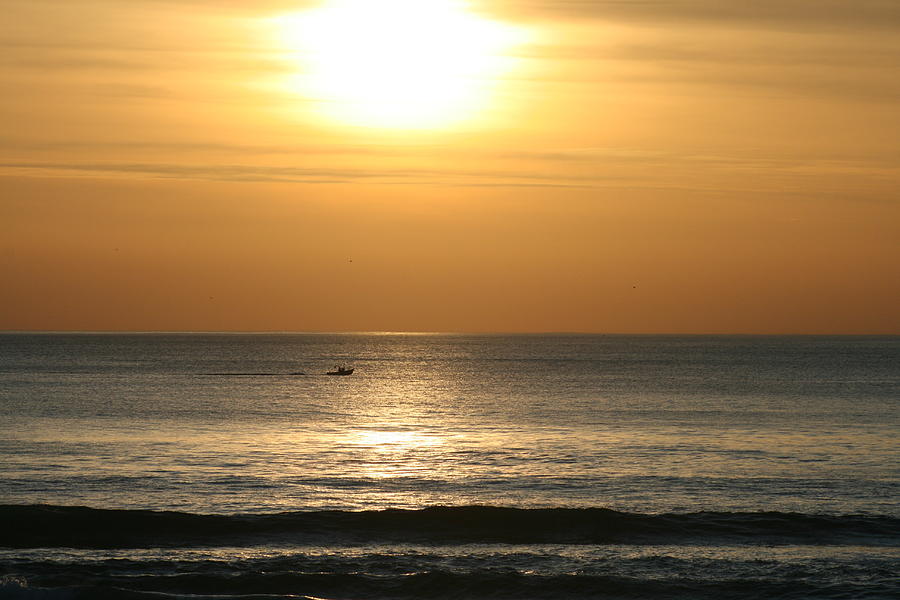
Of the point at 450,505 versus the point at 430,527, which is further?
the point at 450,505

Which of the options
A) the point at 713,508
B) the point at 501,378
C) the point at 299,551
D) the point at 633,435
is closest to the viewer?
the point at 299,551

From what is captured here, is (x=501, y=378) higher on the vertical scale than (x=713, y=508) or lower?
higher

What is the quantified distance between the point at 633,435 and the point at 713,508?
26.1 meters

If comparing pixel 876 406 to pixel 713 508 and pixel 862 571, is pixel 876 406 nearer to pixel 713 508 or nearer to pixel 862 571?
pixel 713 508

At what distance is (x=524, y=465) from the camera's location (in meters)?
49.8

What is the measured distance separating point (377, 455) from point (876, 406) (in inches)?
2026

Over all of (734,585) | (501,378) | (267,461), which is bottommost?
(734,585)

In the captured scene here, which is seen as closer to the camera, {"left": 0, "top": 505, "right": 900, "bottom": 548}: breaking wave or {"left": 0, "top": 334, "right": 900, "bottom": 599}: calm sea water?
{"left": 0, "top": 334, "right": 900, "bottom": 599}: calm sea water

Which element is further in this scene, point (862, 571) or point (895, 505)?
point (895, 505)

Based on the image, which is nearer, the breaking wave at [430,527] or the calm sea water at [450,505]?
the calm sea water at [450,505]

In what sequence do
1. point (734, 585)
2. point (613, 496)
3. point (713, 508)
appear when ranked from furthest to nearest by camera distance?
1. point (613, 496)
2. point (713, 508)
3. point (734, 585)

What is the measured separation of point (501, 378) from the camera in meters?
159

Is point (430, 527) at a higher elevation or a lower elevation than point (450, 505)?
lower

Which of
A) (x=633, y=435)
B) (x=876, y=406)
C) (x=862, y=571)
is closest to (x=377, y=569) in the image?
(x=862, y=571)
